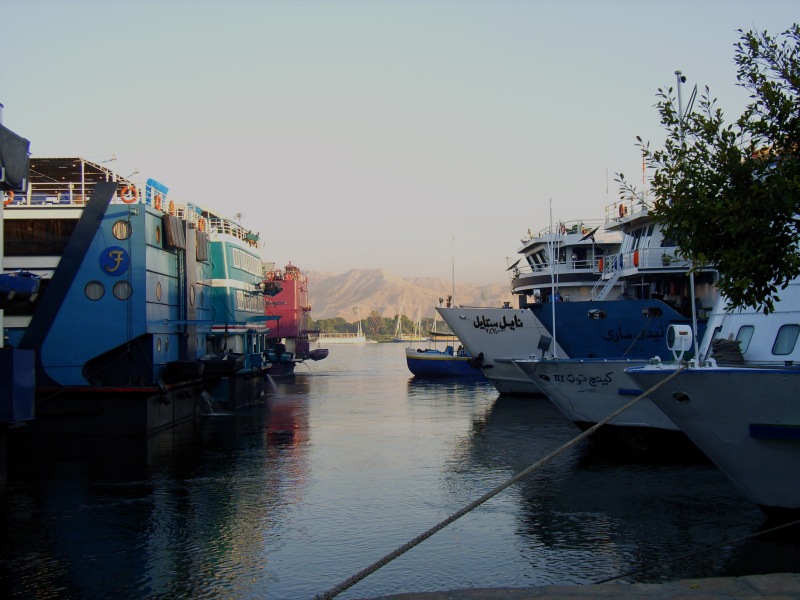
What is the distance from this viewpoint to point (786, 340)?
14414 millimetres

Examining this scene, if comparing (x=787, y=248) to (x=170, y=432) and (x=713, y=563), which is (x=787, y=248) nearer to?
(x=713, y=563)

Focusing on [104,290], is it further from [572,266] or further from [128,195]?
[572,266]

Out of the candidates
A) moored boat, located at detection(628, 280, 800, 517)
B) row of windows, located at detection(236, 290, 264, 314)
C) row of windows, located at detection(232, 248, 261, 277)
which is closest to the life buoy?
row of windows, located at detection(232, 248, 261, 277)

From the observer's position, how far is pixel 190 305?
103 ft

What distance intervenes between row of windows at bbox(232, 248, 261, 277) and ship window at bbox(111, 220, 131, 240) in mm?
13612

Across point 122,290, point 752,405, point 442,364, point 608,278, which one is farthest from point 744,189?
point 442,364

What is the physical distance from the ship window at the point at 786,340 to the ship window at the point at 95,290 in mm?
19619

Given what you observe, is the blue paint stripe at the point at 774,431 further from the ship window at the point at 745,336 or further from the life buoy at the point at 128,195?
the life buoy at the point at 128,195

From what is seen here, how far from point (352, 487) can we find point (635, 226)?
2041cm

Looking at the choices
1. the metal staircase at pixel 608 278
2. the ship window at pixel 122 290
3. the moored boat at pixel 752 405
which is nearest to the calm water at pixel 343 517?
the moored boat at pixel 752 405

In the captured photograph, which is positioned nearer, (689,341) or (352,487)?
(689,341)

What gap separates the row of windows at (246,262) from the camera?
4112 cm

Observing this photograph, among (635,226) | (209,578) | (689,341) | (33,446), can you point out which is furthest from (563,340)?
(209,578)

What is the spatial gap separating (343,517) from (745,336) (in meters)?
7.97
